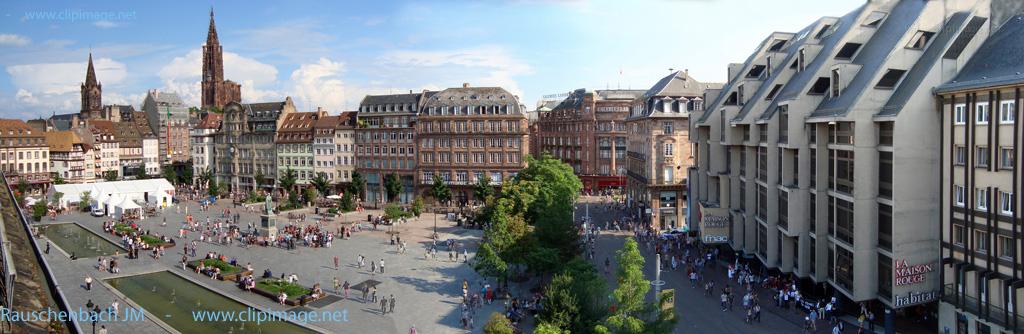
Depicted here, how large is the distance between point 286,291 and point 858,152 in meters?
33.1

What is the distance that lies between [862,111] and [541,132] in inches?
3563

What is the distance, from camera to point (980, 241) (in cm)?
2861

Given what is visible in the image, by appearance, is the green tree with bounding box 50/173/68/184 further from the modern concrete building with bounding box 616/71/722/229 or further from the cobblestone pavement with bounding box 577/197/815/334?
the cobblestone pavement with bounding box 577/197/815/334

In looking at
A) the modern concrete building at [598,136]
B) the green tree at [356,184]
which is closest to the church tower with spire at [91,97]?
the green tree at [356,184]

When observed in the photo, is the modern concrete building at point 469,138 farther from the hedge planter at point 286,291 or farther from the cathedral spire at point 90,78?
the cathedral spire at point 90,78

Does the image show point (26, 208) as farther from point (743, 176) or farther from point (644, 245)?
point (743, 176)

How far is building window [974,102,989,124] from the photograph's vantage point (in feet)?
91.1

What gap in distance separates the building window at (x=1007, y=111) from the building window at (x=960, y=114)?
202cm

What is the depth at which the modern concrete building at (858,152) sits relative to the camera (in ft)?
101

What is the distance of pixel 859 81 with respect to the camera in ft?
113

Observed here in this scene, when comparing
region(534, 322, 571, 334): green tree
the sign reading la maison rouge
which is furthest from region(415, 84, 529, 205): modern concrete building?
region(534, 322, 571, 334): green tree

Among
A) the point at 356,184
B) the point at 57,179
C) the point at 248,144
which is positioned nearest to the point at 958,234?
the point at 356,184

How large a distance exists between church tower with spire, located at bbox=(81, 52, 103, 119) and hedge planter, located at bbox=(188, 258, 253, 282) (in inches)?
5436

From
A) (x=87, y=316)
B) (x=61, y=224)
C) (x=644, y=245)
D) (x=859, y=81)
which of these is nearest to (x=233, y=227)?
(x=61, y=224)
